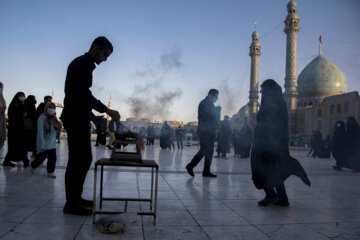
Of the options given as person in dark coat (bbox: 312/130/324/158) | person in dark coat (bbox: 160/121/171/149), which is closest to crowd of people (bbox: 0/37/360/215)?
person in dark coat (bbox: 312/130/324/158)

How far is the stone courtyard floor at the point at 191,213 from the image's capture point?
2387 millimetres

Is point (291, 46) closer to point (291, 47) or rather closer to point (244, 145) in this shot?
point (291, 47)

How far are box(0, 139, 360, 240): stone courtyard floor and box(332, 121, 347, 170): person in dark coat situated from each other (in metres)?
4.14

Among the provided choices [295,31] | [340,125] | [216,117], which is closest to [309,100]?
[295,31]

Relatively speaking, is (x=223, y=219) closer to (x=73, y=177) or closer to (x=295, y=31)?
(x=73, y=177)

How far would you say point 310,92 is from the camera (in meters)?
56.1

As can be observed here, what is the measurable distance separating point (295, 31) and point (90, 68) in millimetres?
45849

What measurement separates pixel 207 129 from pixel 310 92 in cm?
5584

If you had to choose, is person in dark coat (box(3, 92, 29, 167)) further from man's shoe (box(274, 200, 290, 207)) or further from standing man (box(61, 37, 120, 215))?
man's shoe (box(274, 200, 290, 207))

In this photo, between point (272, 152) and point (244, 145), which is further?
point (244, 145)

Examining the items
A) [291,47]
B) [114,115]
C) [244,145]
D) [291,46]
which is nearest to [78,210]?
[114,115]

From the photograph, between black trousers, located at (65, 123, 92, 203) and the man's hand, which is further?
black trousers, located at (65, 123, 92, 203)

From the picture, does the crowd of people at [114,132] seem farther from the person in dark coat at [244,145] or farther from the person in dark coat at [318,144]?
the person in dark coat at [318,144]

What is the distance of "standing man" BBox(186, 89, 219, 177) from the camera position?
19.1ft
